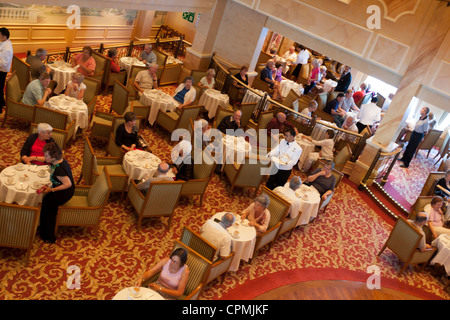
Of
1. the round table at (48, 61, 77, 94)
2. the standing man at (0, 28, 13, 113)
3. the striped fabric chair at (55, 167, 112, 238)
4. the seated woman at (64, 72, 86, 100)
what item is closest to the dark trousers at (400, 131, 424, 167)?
the seated woman at (64, 72, 86, 100)

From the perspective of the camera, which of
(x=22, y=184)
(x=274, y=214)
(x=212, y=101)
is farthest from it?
(x=212, y=101)

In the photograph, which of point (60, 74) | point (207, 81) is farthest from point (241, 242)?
point (207, 81)

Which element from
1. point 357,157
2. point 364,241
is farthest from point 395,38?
point 364,241

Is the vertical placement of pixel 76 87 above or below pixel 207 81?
below

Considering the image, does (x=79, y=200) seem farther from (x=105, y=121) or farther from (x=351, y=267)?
(x=351, y=267)

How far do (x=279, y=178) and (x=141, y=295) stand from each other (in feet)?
12.6

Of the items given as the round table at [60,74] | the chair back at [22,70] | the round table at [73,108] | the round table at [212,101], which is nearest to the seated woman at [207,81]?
the round table at [212,101]

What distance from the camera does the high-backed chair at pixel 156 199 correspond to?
593cm

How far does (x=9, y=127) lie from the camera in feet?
24.2

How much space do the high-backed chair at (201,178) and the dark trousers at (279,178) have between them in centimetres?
132

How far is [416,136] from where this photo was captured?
11.4 meters

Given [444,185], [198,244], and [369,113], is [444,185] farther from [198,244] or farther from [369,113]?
[198,244]

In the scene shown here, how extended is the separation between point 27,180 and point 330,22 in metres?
7.08

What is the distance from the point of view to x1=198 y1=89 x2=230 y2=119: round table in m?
10.0
